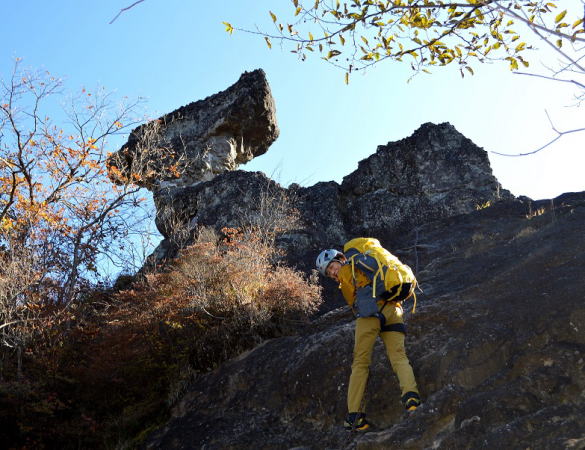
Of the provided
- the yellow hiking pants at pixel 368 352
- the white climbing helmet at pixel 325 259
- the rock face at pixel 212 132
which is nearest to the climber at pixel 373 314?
the yellow hiking pants at pixel 368 352

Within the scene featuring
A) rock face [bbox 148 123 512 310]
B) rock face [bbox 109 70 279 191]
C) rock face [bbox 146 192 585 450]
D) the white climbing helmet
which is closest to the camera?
rock face [bbox 146 192 585 450]

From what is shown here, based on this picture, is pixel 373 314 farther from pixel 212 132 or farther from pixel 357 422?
pixel 212 132

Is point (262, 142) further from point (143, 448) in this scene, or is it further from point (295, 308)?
point (143, 448)

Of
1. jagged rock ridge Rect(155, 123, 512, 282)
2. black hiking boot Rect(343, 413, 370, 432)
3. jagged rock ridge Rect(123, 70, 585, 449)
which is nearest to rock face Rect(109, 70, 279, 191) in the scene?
jagged rock ridge Rect(155, 123, 512, 282)

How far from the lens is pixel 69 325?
36.2 ft

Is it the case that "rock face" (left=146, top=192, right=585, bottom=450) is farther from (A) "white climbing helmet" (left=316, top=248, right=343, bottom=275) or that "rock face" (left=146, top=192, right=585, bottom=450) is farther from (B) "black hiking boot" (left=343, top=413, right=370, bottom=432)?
(A) "white climbing helmet" (left=316, top=248, right=343, bottom=275)

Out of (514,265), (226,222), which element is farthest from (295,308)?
(226,222)

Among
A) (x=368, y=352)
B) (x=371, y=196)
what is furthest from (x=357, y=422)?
(x=371, y=196)

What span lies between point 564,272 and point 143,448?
6190mm

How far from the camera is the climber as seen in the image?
581 cm

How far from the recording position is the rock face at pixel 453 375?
16.9 ft

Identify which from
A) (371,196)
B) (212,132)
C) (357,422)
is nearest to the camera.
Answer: (357,422)

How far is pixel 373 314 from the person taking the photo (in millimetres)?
5828

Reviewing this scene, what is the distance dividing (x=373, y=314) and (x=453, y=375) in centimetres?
108
